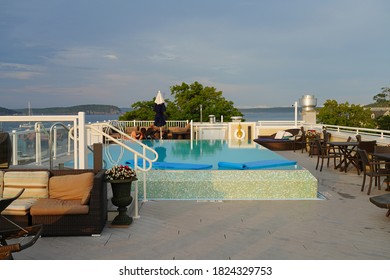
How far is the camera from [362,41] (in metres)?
20.6

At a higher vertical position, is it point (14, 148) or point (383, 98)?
point (383, 98)

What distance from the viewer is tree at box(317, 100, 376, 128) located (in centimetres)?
4097

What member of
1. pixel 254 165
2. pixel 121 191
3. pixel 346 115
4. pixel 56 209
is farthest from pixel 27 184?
pixel 346 115

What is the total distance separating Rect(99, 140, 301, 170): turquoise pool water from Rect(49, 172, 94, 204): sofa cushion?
370 centimetres

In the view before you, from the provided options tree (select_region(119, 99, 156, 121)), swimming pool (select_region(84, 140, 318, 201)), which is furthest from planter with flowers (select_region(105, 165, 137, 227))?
tree (select_region(119, 99, 156, 121))

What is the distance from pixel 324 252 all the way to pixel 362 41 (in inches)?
748

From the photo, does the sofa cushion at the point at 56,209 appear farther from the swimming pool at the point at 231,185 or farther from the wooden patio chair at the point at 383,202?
the wooden patio chair at the point at 383,202

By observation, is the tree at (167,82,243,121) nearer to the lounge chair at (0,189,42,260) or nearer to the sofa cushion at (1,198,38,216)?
the sofa cushion at (1,198,38,216)

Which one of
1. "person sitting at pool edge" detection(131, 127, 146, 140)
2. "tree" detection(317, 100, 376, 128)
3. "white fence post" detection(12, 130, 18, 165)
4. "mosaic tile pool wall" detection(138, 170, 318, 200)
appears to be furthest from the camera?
"tree" detection(317, 100, 376, 128)

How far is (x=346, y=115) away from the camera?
41719 millimetres

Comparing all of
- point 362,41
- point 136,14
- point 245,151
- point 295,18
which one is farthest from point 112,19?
point 362,41

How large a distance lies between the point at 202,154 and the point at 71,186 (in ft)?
20.4

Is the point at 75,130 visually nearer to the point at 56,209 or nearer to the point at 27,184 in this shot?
the point at 27,184

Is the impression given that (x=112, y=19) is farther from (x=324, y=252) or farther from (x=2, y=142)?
(x=324, y=252)
